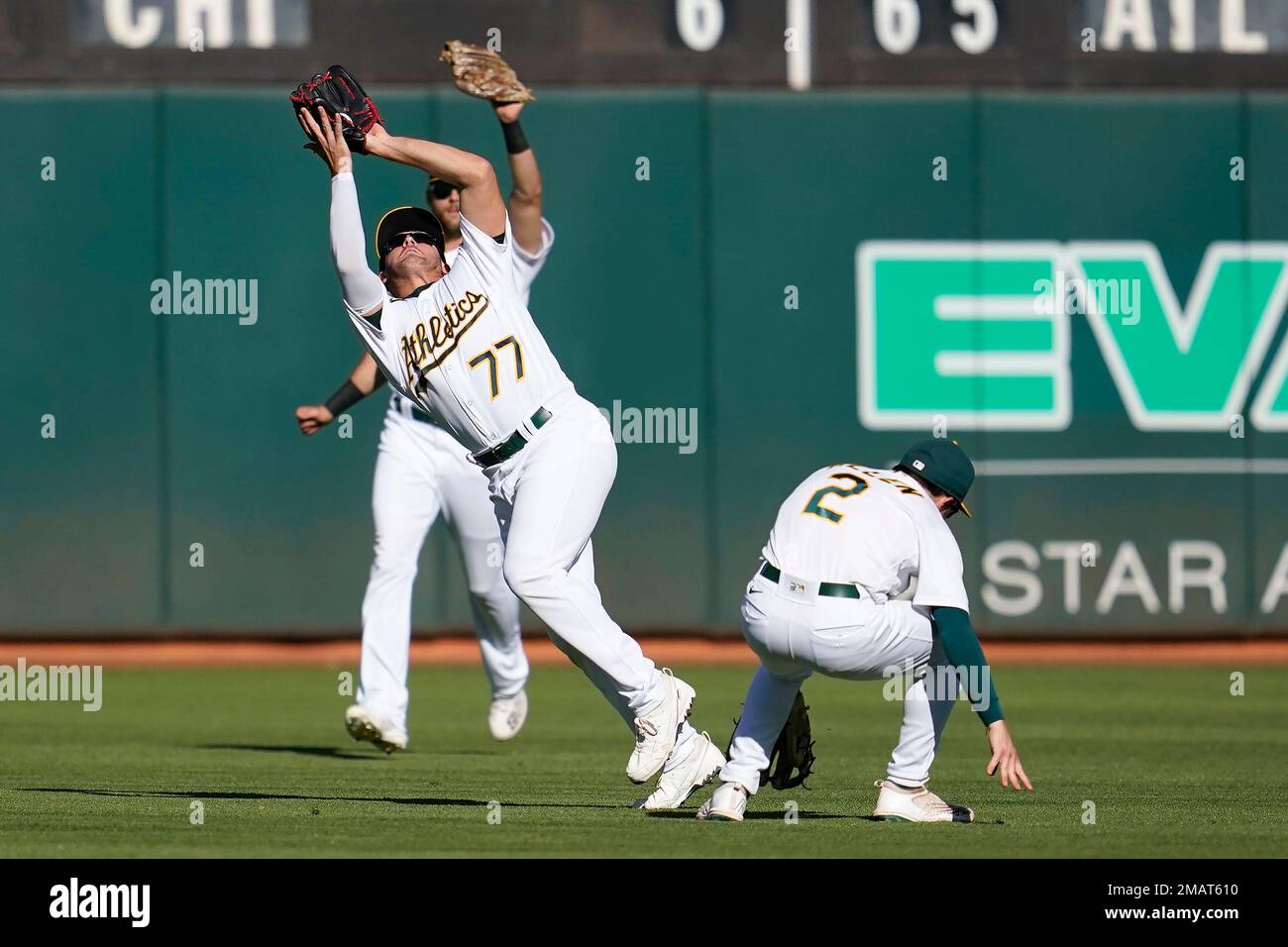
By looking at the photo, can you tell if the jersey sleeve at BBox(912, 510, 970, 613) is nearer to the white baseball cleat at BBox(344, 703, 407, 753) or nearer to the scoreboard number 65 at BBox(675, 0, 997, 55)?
the white baseball cleat at BBox(344, 703, 407, 753)

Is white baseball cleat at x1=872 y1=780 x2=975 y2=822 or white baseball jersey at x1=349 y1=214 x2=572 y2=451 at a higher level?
white baseball jersey at x1=349 y1=214 x2=572 y2=451

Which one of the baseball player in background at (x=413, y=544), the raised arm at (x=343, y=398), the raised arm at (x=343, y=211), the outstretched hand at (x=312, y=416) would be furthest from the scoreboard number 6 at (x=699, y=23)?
the raised arm at (x=343, y=211)

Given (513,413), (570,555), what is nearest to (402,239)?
(513,413)

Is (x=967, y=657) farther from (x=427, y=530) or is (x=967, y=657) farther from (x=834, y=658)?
(x=427, y=530)

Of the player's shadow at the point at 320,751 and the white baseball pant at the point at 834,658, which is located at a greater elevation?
the white baseball pant at the point at 834,658

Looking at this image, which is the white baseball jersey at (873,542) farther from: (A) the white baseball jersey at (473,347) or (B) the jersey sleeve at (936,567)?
(A) the white baseball jersey at (473,347)

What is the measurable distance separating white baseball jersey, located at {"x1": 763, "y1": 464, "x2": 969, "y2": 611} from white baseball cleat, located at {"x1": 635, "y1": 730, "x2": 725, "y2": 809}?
63 cm

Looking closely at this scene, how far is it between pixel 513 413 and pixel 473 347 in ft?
0.79

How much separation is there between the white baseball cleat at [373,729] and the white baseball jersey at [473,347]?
1985mm

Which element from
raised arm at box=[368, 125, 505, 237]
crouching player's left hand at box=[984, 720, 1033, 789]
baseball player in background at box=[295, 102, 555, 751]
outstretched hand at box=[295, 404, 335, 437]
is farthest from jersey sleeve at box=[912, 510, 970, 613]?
outstretched hand at box=[295, 404, 335, 437]

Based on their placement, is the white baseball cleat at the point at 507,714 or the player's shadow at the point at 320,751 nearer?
the player's shadow at the point at 320,751

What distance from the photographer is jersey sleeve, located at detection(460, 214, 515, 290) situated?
251 inches

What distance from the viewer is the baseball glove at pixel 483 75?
635 centimetres

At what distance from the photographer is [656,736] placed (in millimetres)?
6188
